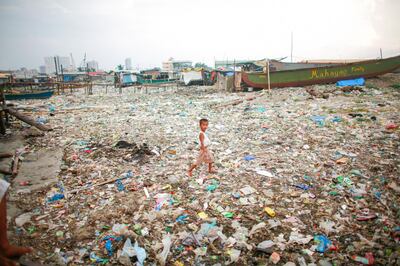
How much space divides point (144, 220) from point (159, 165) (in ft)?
5.14

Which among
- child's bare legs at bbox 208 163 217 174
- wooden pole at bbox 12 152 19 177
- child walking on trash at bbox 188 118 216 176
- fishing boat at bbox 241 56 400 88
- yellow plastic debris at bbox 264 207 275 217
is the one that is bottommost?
yellow plastic debris at bbox 264 207 275 217

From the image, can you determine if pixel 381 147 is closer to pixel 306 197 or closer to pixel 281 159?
pixel 281 159

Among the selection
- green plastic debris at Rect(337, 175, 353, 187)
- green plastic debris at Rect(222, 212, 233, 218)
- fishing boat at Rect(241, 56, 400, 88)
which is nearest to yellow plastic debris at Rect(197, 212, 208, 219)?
green plastic debris at Rect(222, 212, 233, 218)

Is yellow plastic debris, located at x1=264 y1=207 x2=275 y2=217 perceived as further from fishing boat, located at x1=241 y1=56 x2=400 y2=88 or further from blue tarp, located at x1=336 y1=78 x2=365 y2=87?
blue tarp, located at x1=336 y1=78 x2=365 y2=87

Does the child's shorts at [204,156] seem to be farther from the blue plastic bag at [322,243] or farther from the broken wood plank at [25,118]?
the broken wood plank at [25,118]

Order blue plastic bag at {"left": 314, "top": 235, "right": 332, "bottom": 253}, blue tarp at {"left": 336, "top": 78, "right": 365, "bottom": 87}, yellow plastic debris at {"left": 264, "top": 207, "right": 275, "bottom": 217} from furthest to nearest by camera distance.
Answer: blue tarp at {"left": 336, "top": 78, "right": 365, "bottom": 87}
yellow plastic debris at {"left": 264, "top": 207, "right": 275, "bottom": 217}
blue plastic bag at {"left": 314, "top": 235, "right": 332, "bottom": 253}

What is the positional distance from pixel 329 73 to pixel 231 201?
12575 mm

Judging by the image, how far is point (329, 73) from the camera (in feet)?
40.6

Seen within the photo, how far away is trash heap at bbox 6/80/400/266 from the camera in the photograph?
213 centimetres

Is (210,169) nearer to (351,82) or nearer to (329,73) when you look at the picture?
(351,82)

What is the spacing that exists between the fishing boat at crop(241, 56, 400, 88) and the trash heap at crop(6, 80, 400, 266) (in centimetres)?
765

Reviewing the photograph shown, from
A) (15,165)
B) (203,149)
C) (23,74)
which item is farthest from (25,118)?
(23,74)

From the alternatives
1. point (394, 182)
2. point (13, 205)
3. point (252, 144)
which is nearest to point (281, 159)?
point (252, 144)

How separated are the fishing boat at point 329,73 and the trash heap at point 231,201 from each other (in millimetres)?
7652
